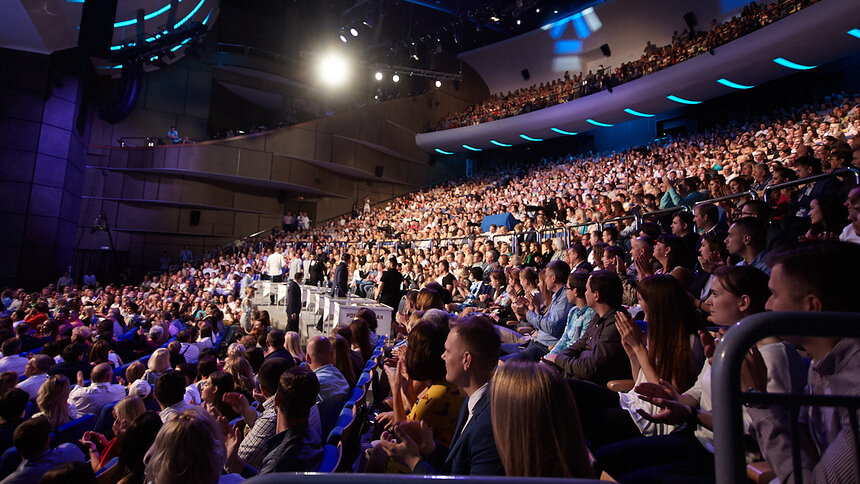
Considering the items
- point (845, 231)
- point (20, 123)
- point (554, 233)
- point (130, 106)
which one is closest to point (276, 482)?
point (845, 231)

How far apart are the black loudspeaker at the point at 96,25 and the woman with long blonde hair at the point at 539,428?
16259 mm

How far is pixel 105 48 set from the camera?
14438 millimetres

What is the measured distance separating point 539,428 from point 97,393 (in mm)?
4208

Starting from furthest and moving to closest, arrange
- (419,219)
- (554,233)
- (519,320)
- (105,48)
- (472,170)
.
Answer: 1. (472,170)
2. (419,219)
3. (105,48)
4. (554,233)
5. (519,320)

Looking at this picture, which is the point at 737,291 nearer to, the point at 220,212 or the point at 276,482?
the point at 276,482

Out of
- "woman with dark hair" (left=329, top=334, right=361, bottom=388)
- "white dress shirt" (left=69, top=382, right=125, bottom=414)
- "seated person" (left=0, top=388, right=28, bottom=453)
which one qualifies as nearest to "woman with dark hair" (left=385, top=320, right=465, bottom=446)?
"woman with dark hair" (left=329, top=334, right=361, bottom=388)

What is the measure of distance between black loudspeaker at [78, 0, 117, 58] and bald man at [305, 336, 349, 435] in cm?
1440

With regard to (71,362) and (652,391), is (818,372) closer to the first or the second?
(652,391)

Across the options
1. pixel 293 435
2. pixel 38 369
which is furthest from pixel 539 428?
pixel 38 369

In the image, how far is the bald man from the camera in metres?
3.12

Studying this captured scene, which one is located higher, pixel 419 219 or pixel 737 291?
pixel 419 219

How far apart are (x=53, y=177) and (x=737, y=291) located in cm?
1749

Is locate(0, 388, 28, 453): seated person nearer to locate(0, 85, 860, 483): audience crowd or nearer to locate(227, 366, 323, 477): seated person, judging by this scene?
locate(0, 85, 860, 483): audience crowd

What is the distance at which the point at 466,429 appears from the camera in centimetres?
166
